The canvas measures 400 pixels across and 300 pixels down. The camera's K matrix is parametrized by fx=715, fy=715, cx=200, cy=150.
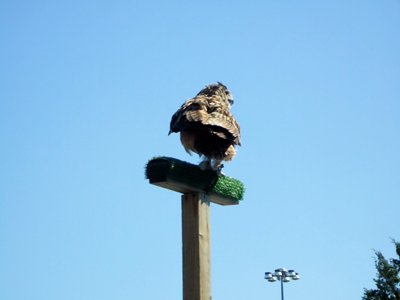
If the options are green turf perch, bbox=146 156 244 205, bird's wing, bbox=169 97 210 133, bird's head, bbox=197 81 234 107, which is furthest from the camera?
bird's head, bbox=197 81 234 107

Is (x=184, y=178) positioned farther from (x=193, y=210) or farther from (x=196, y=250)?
(x=196, y=250)

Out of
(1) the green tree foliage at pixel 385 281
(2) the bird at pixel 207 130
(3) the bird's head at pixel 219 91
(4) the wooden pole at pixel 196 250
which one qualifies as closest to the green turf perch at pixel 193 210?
(4) the wooden pole at pixel 196 250

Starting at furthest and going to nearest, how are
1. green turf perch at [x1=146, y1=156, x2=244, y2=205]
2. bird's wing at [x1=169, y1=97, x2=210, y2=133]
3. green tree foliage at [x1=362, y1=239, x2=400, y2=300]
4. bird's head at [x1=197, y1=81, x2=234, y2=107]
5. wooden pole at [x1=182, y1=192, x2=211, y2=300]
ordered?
green tree foliage at [x1=362, y1=239, x2=400, y2=300], bird's head at [x1=197, y1=81, x2=234, y2=107], bird's wing at [x1=169, y1=97, x2=210, y2=133], green turf perch at [x1=146, y1=156, x2=244, y2=205], wooden pole at [x1=182, y1=192, x2=211, y2=300]

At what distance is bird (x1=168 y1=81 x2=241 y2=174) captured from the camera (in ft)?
20.8

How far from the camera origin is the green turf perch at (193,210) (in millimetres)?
4941

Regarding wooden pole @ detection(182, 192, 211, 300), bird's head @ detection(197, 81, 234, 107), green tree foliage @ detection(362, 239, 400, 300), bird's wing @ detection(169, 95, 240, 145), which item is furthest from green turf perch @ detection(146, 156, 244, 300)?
green tree foliage @ detection(362, 239, 400, 300)

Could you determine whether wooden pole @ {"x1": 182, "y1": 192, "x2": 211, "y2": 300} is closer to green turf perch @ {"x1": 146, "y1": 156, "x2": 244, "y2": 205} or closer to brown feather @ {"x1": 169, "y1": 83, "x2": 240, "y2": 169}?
green turf perch @ {"x1": 146, "y1": 156, "x2": 244, "y2": 205}

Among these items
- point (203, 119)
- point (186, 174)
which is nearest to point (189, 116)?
point (203, 119)

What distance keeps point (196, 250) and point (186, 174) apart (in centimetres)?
→ 58

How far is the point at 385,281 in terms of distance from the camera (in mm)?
16016

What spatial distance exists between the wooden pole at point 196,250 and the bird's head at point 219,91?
3009mm

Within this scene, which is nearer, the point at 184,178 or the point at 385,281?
the point at 184,178

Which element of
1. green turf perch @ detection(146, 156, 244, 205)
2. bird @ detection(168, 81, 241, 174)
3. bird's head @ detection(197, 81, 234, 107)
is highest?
bird's head @ detection(197, 81, 234, 107)

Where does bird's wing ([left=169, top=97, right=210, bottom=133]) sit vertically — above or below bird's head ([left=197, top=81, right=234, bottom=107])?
below
